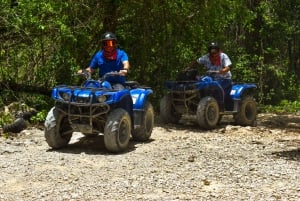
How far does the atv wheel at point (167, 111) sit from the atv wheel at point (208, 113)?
83 cm

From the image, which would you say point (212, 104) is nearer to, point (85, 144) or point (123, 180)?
point (85, 144)

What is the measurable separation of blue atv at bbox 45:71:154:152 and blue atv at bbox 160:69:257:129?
256 centimetres

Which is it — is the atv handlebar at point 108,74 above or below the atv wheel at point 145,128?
above

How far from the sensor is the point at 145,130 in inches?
365

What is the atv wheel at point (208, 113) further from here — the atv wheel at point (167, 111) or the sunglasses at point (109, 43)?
the sunglasses at point (109, 43)

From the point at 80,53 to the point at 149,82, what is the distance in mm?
2096

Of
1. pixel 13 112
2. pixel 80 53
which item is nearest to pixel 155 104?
pixel 80 53

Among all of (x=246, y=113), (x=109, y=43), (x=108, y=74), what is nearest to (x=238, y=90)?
(x=246, y=113)

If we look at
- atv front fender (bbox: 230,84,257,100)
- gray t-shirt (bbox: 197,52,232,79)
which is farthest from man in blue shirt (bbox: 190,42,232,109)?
atv front fender (bbox: 230,84,257,100)

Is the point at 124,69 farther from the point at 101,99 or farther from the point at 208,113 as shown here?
→ the point at 208,113

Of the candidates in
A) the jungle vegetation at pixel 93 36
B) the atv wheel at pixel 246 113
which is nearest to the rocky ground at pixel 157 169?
the atv wheel at pixel 246 113

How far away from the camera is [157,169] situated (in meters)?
7.18

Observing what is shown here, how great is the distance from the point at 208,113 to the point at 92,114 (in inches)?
131

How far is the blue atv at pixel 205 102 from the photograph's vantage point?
11.0 metres
